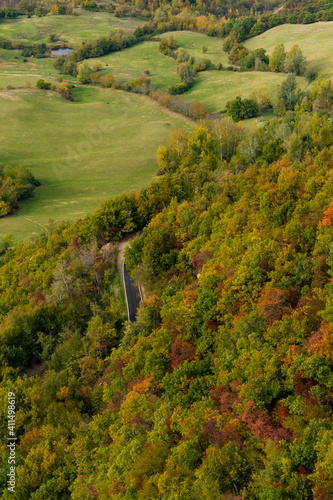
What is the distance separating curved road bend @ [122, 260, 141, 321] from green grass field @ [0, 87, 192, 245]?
1317 inches

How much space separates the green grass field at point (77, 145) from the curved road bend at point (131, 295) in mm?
33445

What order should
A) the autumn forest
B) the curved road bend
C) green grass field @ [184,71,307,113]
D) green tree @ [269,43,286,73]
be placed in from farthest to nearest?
1. green tree @ [269,43,286,73]
2. green grass field @ [184,71,307,113]
3. the curved road bend
4. the autumn forest

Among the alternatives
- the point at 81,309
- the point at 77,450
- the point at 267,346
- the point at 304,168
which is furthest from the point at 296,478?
the point at 304,168

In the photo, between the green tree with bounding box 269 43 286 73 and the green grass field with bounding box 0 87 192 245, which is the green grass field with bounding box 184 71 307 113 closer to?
the green tree with bounding box 269 43 286 73

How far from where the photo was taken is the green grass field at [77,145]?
118 metres

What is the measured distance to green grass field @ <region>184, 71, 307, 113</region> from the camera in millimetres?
168250

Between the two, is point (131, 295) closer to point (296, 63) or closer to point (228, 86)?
point (296, 63)

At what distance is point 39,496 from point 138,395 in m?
14.7

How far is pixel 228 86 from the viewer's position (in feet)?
599

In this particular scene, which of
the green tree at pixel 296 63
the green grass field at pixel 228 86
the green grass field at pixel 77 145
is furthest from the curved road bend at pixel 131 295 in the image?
the green tree at pixel 296 63

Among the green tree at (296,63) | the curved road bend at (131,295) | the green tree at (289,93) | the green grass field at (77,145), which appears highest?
the green tree at (296,63)

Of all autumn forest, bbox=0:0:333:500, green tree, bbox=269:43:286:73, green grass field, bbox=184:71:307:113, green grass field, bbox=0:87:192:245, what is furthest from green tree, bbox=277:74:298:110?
green tree, bbox=269:43:286:73

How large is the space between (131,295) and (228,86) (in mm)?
134436

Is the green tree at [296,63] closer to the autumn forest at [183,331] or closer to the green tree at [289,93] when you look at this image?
the green tree at [289,93]
